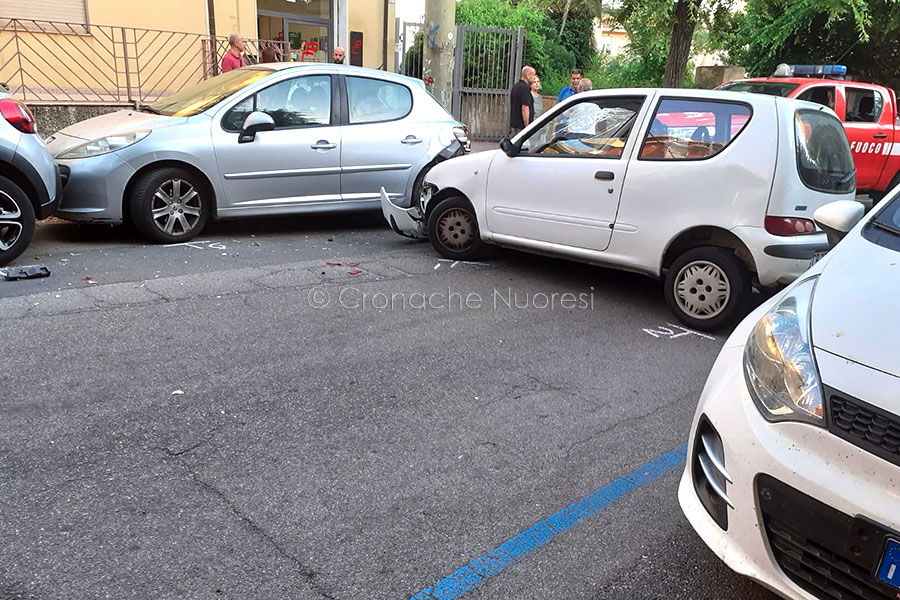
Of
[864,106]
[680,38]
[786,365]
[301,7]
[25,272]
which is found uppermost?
[301,7]

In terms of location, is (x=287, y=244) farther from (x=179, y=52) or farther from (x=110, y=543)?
(x=179, y=52)

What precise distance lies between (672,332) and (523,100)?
6793mm

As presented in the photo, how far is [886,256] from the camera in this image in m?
2.62

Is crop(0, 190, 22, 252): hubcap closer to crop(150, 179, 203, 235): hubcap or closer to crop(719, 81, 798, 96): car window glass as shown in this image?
crop(150, 179, 203, 235): hubcap

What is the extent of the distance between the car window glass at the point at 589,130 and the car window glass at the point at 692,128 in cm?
23

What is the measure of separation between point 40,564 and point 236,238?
5.44 m

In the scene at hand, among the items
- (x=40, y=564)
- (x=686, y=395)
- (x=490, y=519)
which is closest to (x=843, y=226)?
(x=686, y=395)

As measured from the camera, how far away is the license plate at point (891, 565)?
184 centimetres

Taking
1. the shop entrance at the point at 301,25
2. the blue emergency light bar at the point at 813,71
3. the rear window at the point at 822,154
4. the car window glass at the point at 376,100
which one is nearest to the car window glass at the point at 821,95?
the blue emergency light bar at the point at 813,71

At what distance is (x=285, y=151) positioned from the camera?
24.2 ft

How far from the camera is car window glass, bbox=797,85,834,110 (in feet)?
32.9

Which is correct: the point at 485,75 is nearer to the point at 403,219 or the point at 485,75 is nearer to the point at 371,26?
the point at 371,26

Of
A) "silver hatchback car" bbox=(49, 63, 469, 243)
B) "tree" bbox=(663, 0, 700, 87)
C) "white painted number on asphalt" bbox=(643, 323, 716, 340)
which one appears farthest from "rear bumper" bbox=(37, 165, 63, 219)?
"tree" bbox=(663, 0, 700, 87)

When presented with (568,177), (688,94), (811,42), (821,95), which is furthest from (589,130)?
(811,42)
